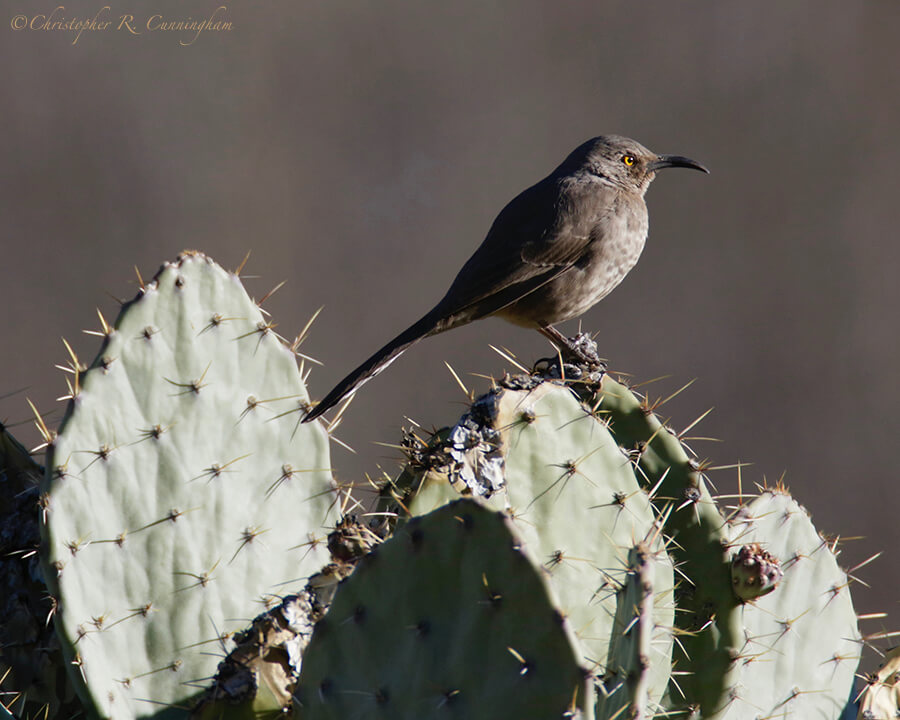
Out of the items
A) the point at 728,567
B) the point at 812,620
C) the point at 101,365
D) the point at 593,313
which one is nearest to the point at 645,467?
the point at 728,567

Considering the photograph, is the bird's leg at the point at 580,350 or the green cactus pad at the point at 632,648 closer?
the green cactus pad at the point at 632,648

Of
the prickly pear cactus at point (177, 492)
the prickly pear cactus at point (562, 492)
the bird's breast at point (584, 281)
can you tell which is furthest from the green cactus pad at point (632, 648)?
the bird's breast at point (584, 281)

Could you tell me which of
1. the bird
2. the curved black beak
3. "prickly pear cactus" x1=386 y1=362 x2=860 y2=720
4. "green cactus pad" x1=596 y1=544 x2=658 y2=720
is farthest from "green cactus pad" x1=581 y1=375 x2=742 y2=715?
the curved black beak

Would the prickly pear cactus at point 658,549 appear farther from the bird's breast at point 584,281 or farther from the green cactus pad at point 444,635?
the bird's breast at point 584,281

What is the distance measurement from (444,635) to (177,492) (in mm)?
709

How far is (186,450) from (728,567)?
969 mm

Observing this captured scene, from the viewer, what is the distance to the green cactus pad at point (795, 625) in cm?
177

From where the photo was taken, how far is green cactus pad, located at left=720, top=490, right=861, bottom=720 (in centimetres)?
177

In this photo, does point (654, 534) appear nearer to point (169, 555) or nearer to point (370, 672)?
point (370, 672)

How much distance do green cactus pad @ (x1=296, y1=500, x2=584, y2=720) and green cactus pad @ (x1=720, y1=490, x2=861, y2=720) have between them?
2.47ft

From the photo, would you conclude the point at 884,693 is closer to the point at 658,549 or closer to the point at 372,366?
the point at 658,549

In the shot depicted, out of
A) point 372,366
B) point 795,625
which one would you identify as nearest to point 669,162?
point 372,366

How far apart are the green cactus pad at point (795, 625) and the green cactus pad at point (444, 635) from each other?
0.75 meters

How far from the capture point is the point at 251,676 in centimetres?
142
